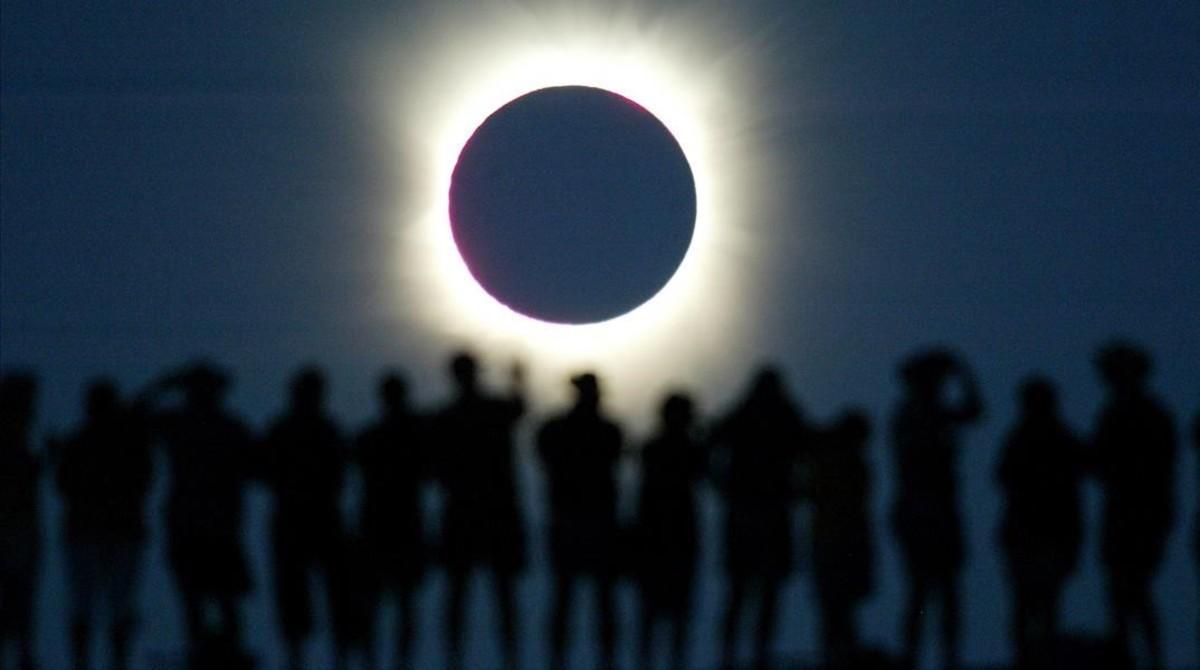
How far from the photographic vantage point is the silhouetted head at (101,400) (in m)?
11.9

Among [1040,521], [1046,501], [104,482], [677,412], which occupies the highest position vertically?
[677,412]

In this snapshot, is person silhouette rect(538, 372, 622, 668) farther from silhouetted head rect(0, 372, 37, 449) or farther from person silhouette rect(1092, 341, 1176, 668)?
silhouetted head rect(0, 372, 37, 449)

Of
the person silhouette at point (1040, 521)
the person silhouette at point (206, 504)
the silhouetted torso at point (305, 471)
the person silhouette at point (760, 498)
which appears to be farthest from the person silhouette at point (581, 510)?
the person silhouette at point (1040, 521)

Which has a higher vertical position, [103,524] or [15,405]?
[15,405]

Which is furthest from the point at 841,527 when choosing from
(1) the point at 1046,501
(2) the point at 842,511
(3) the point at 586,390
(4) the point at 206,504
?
(4) the point at 206,504

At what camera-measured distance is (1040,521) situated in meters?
11.1

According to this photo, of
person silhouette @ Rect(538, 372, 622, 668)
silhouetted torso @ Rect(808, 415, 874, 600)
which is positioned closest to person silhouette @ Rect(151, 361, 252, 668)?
person silhouette @ Rect(538, 372, 622, 668)

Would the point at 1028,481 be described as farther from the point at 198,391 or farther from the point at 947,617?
the point at 198,391

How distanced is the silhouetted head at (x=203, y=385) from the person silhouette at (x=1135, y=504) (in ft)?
19.1

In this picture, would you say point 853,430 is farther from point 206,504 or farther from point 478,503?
point 206,504

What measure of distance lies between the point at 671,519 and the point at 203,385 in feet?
10.9

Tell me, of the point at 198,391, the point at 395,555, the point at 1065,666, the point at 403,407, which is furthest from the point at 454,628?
the point at 1065,666

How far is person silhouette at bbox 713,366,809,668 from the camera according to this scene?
1176 centimetres

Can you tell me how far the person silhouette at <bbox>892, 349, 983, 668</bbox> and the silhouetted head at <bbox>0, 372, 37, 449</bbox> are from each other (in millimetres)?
5891
